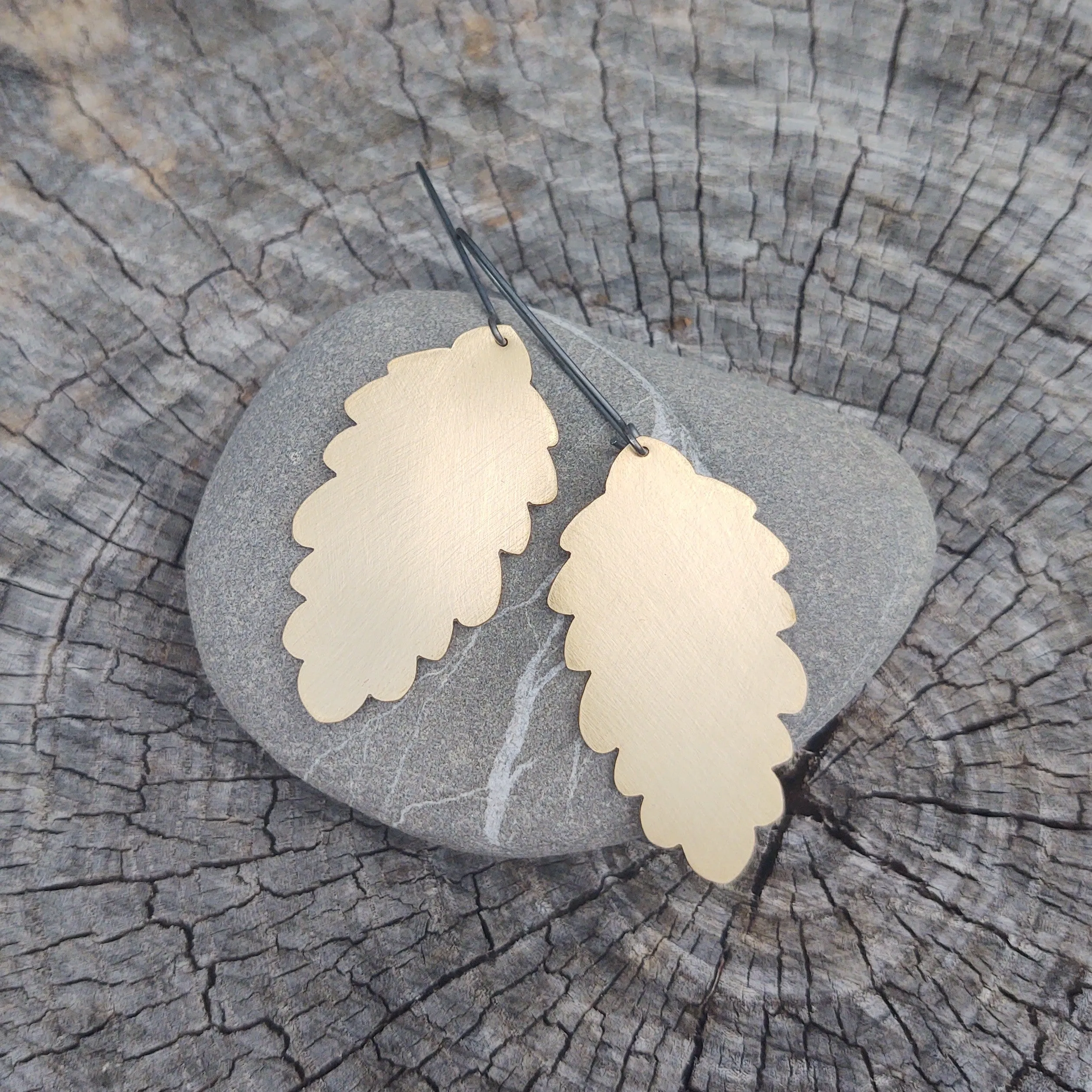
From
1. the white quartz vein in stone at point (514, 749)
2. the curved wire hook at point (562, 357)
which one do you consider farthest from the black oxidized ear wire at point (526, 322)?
the white quartz vein in stone at point (514, 749)

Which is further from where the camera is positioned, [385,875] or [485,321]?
[485,321]

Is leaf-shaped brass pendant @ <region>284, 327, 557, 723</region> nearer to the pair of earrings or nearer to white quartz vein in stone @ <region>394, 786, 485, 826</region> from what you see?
the pair of earrings

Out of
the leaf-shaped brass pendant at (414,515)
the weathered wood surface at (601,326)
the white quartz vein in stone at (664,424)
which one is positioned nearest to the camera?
the weathered wood surface at (601,326)

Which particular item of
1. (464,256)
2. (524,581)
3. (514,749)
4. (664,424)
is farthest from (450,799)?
(464,256)

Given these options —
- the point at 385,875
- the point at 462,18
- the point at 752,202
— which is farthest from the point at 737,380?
the point at 385,875

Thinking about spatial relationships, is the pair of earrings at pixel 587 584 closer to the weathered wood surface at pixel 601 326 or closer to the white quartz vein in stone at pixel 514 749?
the white quartz vein in stone at pixel 514 749

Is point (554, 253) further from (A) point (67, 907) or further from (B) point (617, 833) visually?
(A) point (67, 907)

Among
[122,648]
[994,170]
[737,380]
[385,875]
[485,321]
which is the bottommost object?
[385,875]

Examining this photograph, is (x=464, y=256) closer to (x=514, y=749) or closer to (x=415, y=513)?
(x=415, y=513)
